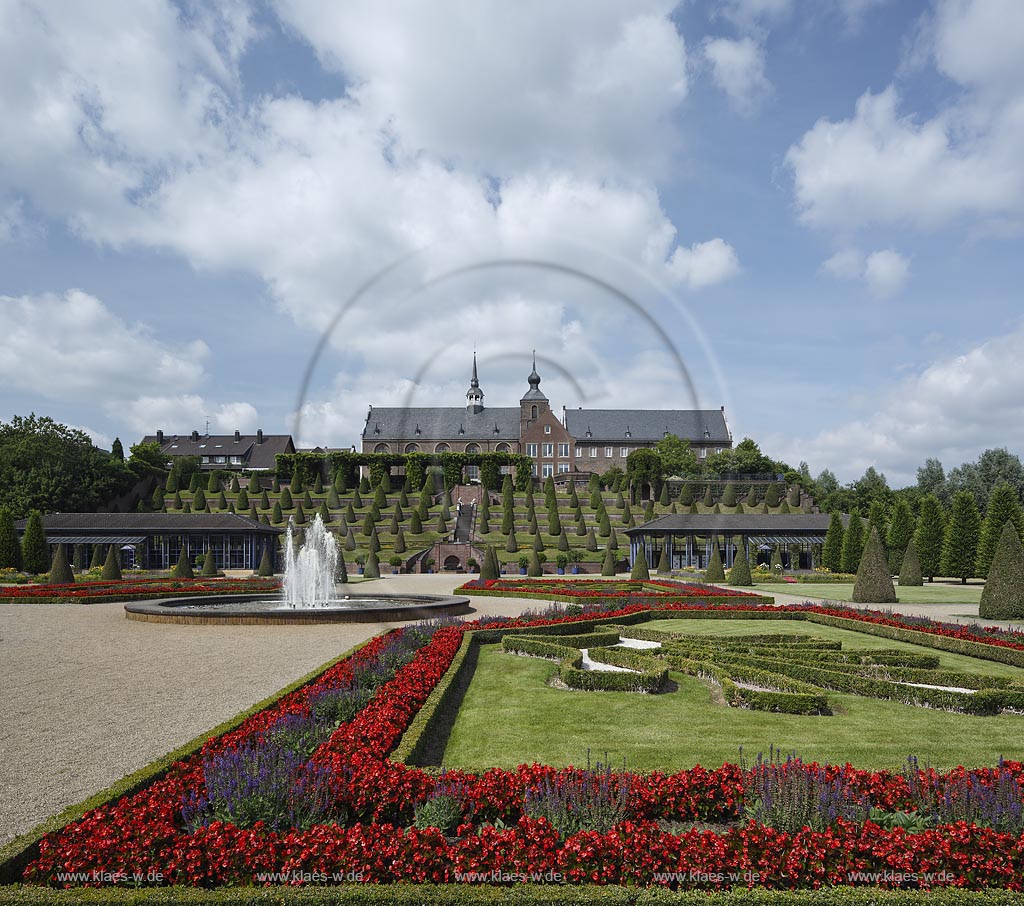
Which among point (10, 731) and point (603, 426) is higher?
point (603, 426)

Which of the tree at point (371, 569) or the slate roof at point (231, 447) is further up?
the slate roof at point (231, 447)

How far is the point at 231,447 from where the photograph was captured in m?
117

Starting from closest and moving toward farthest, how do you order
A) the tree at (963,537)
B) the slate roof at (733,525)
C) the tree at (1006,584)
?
the tree at (1006,584), the tree at (963,537), the slate roof at (733,525)

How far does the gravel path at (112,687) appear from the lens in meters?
8.18

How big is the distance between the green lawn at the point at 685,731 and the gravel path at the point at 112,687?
376 centimetres

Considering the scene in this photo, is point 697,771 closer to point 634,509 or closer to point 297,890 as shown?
point 297,890

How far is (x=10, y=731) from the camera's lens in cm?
988

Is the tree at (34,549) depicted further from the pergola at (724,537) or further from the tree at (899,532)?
the tree at (899,532)

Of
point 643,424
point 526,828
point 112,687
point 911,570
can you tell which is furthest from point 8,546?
point 643,424

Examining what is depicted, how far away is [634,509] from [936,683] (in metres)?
64.7

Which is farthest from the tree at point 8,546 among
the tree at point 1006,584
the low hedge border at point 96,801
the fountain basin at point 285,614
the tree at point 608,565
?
the tree at point 1006,584

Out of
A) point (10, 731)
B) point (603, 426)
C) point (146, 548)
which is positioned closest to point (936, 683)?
point (10, 731)

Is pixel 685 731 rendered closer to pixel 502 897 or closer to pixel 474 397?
pixel 502 897

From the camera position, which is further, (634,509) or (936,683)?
(634,509)
